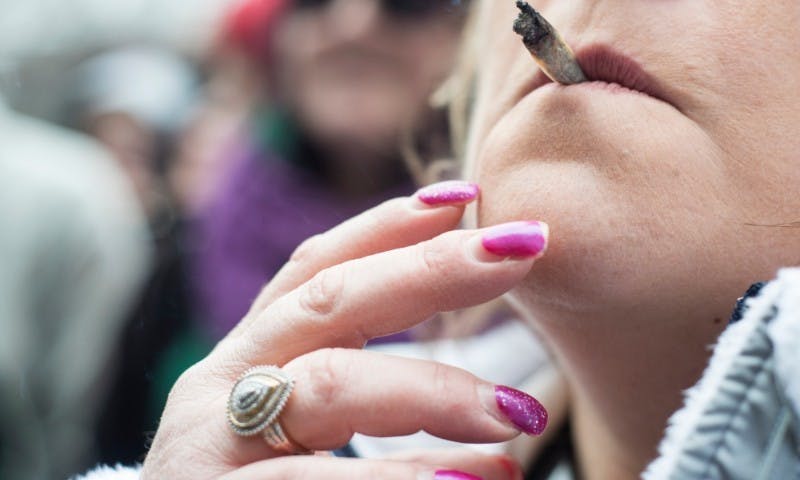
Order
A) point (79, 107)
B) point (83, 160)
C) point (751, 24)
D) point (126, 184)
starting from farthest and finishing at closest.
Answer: point (79, 107) < point (126, 184) < point (83, 160) < point (751, 24)

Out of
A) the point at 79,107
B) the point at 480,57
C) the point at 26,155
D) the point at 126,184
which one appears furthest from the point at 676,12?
the point at 79,107

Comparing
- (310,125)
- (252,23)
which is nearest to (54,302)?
(310,125)

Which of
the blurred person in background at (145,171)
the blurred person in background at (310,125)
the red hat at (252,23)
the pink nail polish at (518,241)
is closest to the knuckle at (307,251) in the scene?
the pink nail polish at (518,241)

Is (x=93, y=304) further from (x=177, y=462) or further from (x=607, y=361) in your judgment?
(x=607, y=361)

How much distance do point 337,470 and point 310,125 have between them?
5.66 ft

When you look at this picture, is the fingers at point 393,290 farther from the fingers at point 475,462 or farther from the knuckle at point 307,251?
the fingers at point 475,462

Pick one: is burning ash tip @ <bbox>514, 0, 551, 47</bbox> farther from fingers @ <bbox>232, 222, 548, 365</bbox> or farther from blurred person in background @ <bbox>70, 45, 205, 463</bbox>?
blurred person in background @ <bbox>70, 45, 205, 463</bbox>

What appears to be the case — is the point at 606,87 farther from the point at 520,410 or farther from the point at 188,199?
the point at 188,199

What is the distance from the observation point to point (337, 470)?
0.70 metres

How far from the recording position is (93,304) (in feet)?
6.59

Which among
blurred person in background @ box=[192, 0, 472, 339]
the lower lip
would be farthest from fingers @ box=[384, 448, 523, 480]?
blurred person in background @ box=[192, 0, 472, 339]

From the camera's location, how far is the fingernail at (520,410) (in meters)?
0.74

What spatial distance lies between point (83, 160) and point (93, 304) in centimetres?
50

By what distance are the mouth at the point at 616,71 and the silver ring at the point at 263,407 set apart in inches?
16.5
